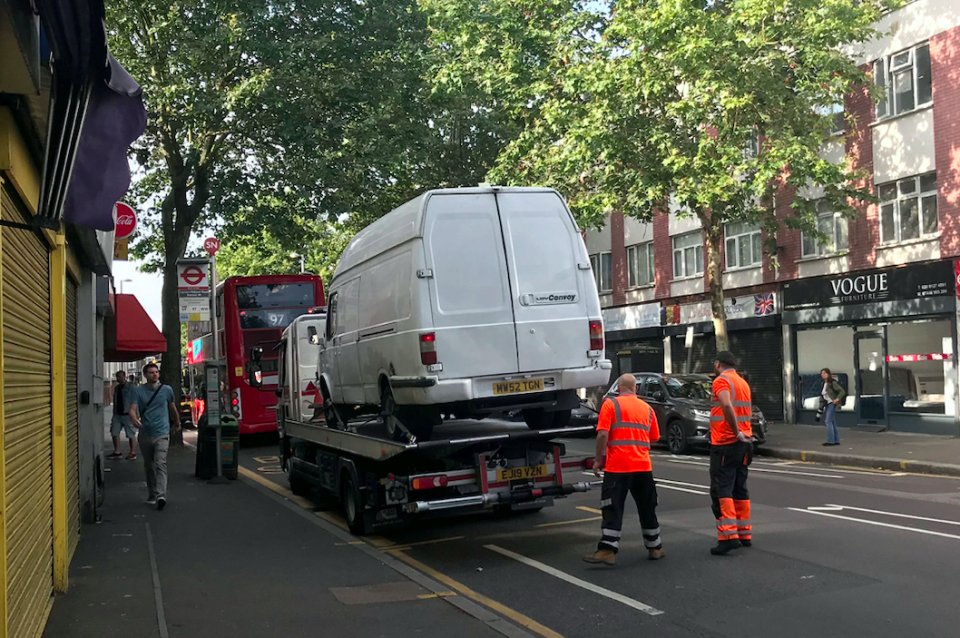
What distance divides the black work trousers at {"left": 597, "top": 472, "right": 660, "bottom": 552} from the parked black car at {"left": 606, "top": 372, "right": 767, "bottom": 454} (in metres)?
9.89

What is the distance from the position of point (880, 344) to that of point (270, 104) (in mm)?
14952

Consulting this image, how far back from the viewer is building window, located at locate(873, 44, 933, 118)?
21.9m

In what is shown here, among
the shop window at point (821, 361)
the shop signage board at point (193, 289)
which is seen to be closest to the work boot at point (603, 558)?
the shop signage board at point (193, 289)

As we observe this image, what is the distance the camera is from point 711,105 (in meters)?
20.1

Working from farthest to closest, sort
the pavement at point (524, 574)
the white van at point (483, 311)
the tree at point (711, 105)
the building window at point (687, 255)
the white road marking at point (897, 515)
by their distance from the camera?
the building window at point (687, 255)
the tree at point (711, 105)
the white road marking at point (897, 515)
the white van at point (483, 311)
the pavement at point (524, 574)

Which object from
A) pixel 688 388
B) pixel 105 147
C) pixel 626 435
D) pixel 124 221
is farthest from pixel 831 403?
pixel 105 147

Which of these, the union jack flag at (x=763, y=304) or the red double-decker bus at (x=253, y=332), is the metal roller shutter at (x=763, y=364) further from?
the red double-decker bus at (x=253, y=332)

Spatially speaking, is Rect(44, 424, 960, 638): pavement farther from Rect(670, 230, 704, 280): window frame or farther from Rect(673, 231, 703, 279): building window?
Rect(673, 231, 703, 279): building window

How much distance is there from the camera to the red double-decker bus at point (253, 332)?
22.8 meters

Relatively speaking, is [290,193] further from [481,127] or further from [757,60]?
[757,60]

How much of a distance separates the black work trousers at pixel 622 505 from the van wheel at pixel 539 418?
5.29 feet

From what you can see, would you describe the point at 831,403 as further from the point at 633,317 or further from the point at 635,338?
the point at 633,317

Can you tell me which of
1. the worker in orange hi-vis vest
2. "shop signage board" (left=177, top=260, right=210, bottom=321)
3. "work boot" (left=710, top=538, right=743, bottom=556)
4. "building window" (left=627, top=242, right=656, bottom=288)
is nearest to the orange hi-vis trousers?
the worker in orange hi-vis vest

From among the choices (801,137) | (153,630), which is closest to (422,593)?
(153,630)
